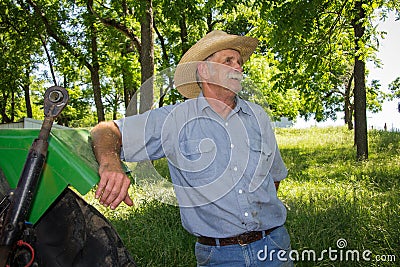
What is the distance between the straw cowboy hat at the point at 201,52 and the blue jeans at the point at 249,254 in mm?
1184

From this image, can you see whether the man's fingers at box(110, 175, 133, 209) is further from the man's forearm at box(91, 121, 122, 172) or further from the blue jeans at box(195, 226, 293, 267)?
the blue jeans at box(195, 226, 293, 267)

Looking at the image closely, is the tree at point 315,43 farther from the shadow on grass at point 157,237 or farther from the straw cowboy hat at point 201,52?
the straw cowboy hat at point 201,52

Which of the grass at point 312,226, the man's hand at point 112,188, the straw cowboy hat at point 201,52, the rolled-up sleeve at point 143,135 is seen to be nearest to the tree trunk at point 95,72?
the grass at point 312,226

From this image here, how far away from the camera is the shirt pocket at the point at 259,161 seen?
2.91m

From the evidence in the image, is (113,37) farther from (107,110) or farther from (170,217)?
(107,110)

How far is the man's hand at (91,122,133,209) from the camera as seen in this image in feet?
6.64

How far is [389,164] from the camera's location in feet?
36.1

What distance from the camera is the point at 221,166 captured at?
9.51 feet

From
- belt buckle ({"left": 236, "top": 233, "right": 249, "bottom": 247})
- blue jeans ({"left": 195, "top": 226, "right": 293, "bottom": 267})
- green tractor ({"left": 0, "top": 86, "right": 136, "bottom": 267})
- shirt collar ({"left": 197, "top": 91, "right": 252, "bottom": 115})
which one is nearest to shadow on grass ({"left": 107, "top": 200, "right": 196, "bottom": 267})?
blue jeans ({"left": 195, "top": 226, "right": 293, "bottom": 267})

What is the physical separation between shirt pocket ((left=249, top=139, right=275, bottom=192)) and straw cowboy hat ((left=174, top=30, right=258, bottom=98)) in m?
0.72

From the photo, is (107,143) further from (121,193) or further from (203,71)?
(203,71)

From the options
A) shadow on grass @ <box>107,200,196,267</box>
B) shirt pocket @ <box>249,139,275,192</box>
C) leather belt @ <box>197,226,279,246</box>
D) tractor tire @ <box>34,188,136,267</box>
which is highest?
shirt pocket @ <box>249,139,275,192</box>

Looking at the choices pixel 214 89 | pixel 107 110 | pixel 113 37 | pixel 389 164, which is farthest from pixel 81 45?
pixel 107 110

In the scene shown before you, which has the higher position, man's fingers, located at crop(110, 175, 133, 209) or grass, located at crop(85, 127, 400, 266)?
man's fingers, located at crop(110, 175, 133, 209)
